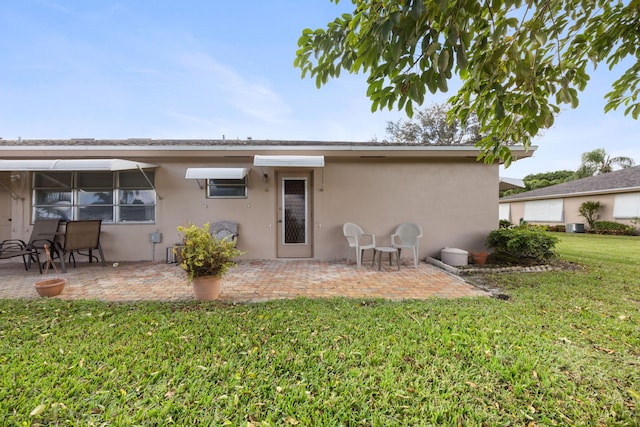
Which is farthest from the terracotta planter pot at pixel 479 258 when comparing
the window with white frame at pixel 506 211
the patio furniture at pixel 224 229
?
the window with white frame at pixel 506 211

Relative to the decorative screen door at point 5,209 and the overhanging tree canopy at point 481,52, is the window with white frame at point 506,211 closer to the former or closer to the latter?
the overhanging tree canopy at point 481,52

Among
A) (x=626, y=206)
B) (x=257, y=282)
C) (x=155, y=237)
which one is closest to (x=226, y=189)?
(x=155, y=237)

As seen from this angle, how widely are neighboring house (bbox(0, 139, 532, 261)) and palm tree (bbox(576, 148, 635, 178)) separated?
117 ft

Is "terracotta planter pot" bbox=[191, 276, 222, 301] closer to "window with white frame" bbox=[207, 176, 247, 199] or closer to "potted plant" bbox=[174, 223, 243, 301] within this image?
"potted plant" bbox=[174, 223, 243, 301]

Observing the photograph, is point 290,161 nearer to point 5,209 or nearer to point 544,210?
point 5,209

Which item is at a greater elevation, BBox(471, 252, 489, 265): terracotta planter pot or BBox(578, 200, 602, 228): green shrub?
BBox(578, 200, 602, 228): green shrub

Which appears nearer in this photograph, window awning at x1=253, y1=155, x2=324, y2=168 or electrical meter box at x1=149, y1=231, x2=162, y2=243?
window awning at x1=253, y1=155, x2=324, y2=168

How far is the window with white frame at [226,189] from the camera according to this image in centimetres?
786

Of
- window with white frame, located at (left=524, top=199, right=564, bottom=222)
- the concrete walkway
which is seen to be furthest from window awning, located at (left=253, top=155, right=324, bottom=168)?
window with white frame, located at (left=524, top=199, right=564, bottom=222)

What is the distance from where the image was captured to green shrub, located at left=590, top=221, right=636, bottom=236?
614 inches

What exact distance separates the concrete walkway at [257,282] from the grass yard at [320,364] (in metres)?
0.58

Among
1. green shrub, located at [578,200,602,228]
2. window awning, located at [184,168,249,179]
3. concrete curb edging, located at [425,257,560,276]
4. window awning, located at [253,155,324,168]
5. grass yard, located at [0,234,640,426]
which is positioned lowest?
grass yard, located at [0,234,640,426]

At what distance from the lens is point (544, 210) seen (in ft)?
71.5

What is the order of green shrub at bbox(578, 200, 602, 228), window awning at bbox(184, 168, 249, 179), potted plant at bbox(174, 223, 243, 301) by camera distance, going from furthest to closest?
green shrub at bbox(578, 200, 602, 228) < window awning at bbox(184, 168, 249, 179) < potted plant at bbox(174, 223, 243, 301)
